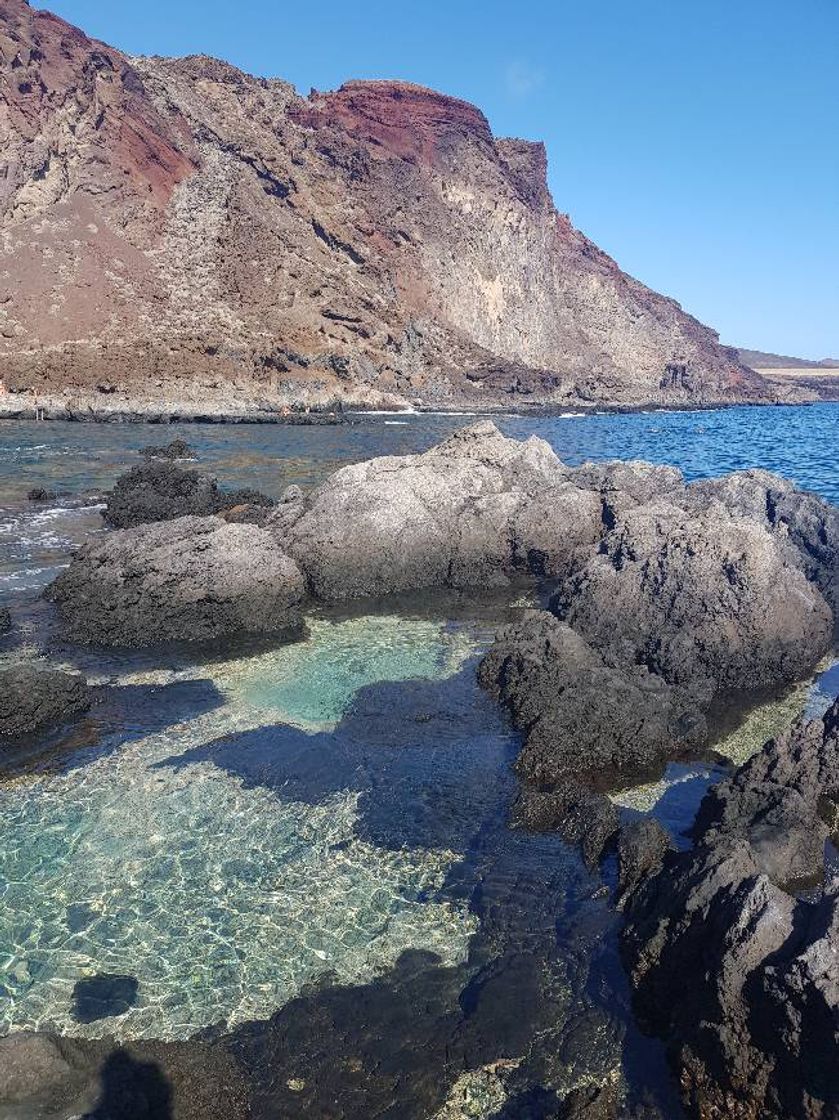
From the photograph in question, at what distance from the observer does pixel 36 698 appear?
898 centimetres

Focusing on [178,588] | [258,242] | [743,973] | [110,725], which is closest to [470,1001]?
[743,973]

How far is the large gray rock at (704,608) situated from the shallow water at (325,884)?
0.73 meters

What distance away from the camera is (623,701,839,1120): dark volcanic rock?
421cm

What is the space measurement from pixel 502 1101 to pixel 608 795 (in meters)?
3.51

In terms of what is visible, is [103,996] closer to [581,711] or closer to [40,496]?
[581,711]

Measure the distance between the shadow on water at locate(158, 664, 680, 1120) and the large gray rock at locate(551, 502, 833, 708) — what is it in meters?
3.43

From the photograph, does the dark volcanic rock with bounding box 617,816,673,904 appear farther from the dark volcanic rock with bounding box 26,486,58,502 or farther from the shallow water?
the dark volcanic rock with bounding box 26,486,58,502

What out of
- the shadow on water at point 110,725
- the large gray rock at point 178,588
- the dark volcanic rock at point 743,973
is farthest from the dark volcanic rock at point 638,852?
the large gray rock at point 178,588

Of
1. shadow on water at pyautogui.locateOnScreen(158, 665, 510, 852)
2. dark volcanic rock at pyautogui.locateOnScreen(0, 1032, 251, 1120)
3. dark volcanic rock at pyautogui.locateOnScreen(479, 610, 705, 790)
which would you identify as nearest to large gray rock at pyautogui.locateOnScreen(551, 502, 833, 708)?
dark volcanic rock at pyautogui.locateOnScreen(479, 610, 705, 790)

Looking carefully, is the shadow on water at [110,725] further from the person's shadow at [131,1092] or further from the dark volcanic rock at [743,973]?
the dark volcanic rock at [743,973]

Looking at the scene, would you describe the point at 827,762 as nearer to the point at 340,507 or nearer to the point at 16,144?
the point at 340,507

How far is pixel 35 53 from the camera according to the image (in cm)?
7406

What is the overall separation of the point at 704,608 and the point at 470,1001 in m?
6.64

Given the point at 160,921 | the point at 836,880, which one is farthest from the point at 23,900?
the point at 836,880
